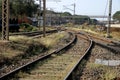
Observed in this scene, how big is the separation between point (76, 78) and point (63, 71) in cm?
161

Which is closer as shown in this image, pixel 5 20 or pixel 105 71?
pixel 105 71

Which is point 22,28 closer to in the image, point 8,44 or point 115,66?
point 8,44

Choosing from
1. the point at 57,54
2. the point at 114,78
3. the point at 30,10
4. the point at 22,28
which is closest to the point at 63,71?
the point at 114,78

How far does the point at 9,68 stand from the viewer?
1334cm

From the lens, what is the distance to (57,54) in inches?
742

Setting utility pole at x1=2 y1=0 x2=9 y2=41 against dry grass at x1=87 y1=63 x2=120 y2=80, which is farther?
utility pole at x1=2 y1=0 x2=9 y2=41

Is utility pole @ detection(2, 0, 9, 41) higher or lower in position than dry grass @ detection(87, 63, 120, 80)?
higher

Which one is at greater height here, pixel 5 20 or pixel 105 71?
pixel 5 20

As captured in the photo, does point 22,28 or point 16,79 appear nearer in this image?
point 16,79

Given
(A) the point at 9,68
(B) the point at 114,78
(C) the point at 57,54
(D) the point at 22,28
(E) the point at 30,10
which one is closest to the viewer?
(B) the point at 114,78

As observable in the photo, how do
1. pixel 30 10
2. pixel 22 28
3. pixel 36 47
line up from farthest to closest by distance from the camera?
pixel 30 10 → pixel 22 28 → pixel 36 47

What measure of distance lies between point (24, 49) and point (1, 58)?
444cm

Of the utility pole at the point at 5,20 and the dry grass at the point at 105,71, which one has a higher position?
the utility pole at the point at 5,20

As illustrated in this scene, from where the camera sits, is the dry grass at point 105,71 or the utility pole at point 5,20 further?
the utility pole at point 5,20
